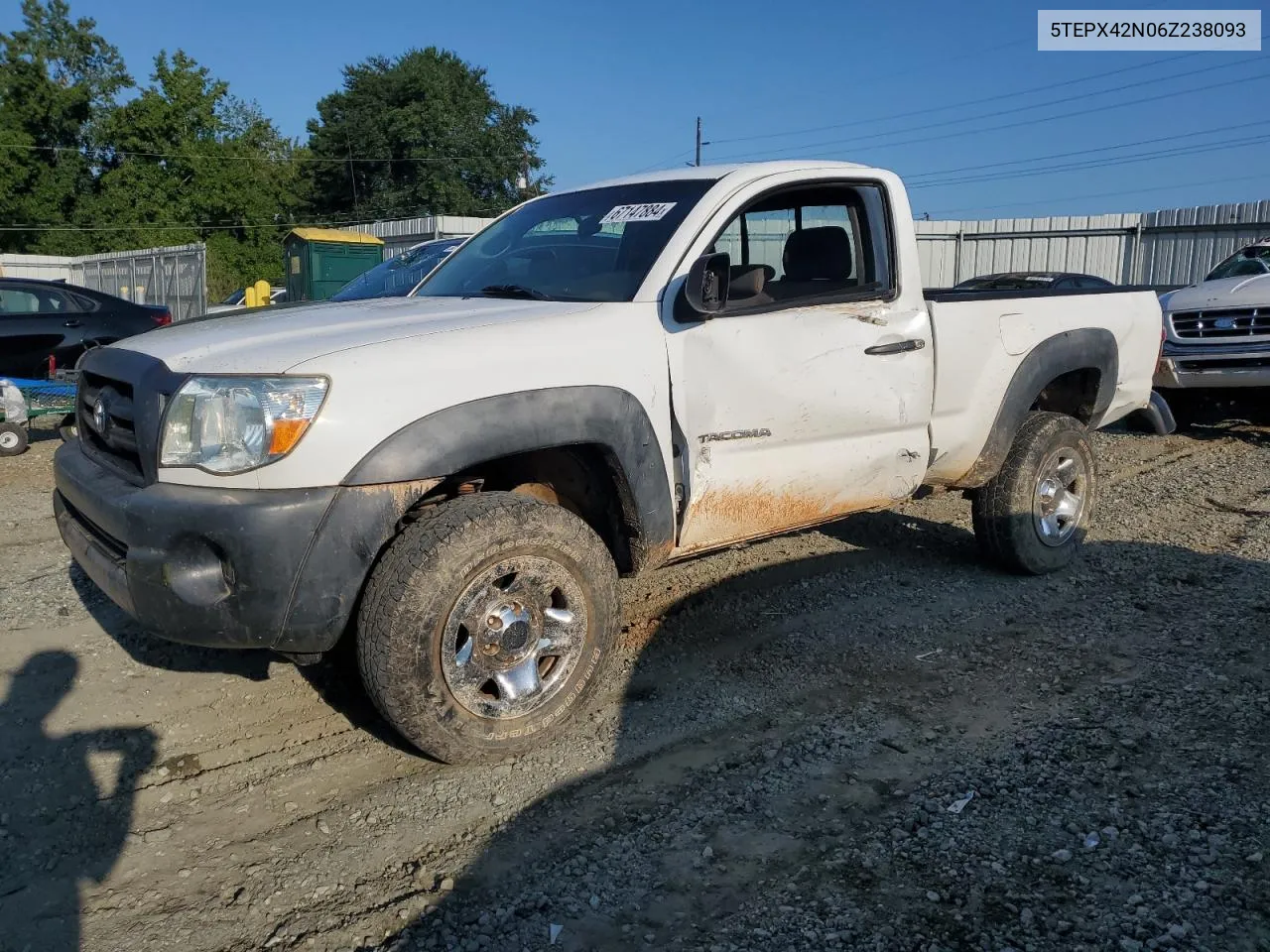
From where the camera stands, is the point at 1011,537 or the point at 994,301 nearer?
the point at 994,301

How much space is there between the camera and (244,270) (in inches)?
1736

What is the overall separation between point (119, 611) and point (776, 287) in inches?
132

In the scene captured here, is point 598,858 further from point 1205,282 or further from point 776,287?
point 1205,282

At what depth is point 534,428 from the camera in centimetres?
316

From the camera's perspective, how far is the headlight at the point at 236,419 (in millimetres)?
2793

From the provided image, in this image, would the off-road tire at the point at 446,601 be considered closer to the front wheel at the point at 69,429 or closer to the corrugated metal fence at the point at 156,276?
the front wheel at the point at 69,429

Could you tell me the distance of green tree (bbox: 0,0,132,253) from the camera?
151 feet

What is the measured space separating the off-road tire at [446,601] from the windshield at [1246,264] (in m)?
10.4

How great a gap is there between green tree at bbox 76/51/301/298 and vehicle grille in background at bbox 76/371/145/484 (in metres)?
44.5

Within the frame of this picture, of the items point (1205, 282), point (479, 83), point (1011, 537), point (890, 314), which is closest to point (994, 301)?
point (890, 314)

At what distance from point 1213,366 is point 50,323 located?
11571 millimetres

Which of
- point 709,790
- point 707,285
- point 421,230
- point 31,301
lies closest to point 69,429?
point 707,285

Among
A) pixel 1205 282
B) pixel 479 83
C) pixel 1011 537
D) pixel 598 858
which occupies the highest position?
pixel 479 83

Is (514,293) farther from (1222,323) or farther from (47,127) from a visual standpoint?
(47,127)
